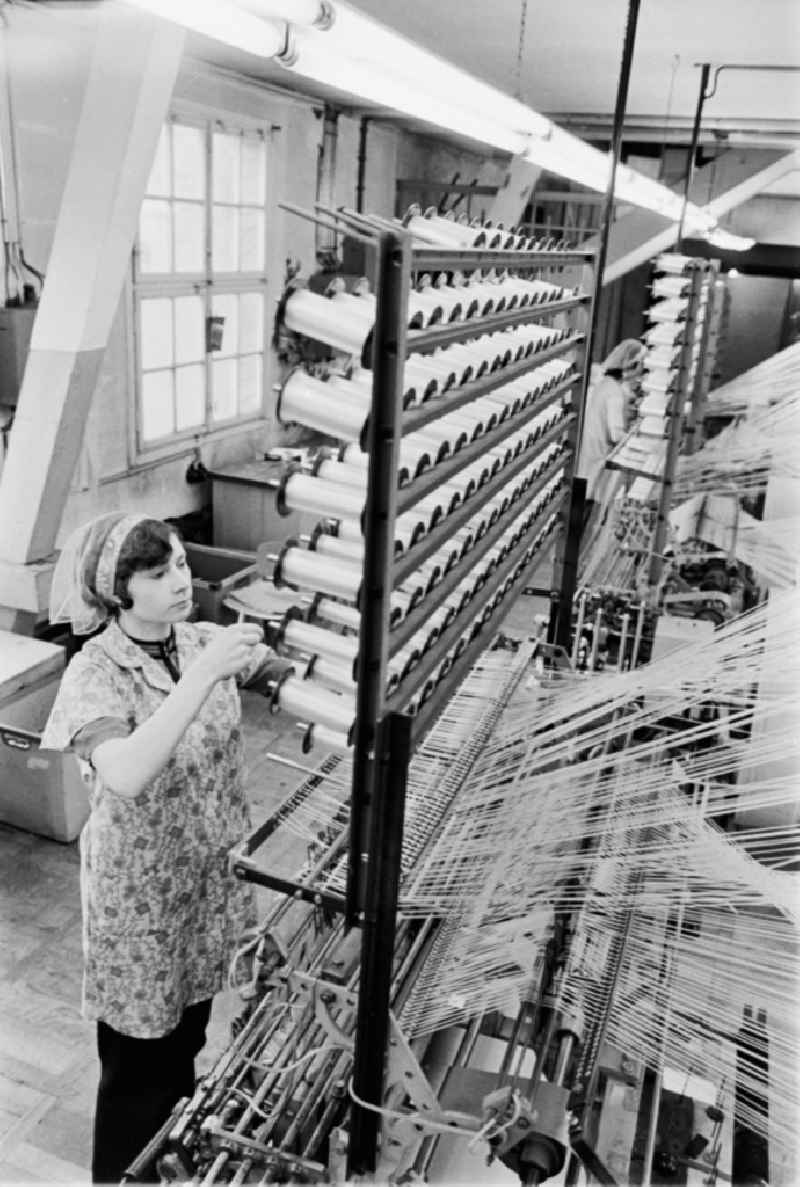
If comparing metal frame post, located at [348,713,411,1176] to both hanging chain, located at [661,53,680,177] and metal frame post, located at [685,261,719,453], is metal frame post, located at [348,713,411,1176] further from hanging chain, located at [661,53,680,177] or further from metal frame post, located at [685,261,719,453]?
hanging chain, located at [661,53,680,177]

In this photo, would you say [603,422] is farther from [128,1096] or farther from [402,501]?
[402,501]

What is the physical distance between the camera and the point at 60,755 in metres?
3.76

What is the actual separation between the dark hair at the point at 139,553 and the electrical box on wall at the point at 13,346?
9.63 feet

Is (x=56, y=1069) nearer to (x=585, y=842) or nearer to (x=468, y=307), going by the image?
(x=585, y=842)

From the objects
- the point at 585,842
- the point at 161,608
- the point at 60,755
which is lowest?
the point at 60,755

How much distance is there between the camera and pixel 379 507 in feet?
4.01

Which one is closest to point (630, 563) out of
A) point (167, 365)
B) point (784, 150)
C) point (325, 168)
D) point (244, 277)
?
point (167, 365)

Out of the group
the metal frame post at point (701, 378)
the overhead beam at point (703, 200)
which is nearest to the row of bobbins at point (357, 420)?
the metal frame post at point (701, 378)

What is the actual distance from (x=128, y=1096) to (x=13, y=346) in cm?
339

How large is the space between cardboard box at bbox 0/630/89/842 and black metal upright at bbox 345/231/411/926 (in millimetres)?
2712

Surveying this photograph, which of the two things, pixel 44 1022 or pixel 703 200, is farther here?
pixel 703 200

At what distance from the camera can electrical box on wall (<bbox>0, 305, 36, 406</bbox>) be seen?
14.5 feet

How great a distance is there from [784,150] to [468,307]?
7.81 metres

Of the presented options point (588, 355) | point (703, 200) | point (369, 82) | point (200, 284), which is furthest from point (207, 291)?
point (369, 82)
